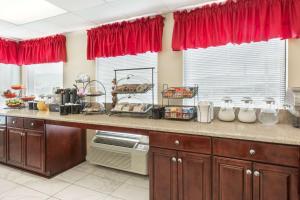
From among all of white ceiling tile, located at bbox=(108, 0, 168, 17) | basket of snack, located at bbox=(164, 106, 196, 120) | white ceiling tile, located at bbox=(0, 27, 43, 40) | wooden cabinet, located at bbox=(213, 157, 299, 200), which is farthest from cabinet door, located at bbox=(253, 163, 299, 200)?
white ceiling tile, located at bbox=(0, 27, 43, 40)

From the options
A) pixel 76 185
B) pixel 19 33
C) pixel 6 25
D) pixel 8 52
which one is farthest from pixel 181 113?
pixel 8 52

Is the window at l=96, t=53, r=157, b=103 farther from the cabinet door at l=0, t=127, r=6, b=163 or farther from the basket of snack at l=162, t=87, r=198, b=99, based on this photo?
the cabinet door at l=0, t=127, r=6, b=163

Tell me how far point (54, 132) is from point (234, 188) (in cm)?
233

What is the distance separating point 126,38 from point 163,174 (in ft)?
6.21

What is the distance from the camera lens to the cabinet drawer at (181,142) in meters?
1.65

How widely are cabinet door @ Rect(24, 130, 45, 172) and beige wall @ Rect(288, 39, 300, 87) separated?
3.02 meters

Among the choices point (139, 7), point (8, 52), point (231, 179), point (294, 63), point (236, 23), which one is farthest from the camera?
point (8, 52)

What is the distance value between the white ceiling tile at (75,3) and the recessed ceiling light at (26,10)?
17 centimetres

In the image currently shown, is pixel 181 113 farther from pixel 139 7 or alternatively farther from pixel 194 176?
pixel 139 7

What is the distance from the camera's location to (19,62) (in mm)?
3998

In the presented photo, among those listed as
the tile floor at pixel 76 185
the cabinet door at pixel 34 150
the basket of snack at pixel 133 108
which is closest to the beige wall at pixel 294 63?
the basket of snack at pixel 133 108

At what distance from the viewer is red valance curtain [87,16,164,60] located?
262cm

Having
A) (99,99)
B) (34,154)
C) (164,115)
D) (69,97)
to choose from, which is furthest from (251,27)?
(34,154)

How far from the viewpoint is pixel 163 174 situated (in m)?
1.83
